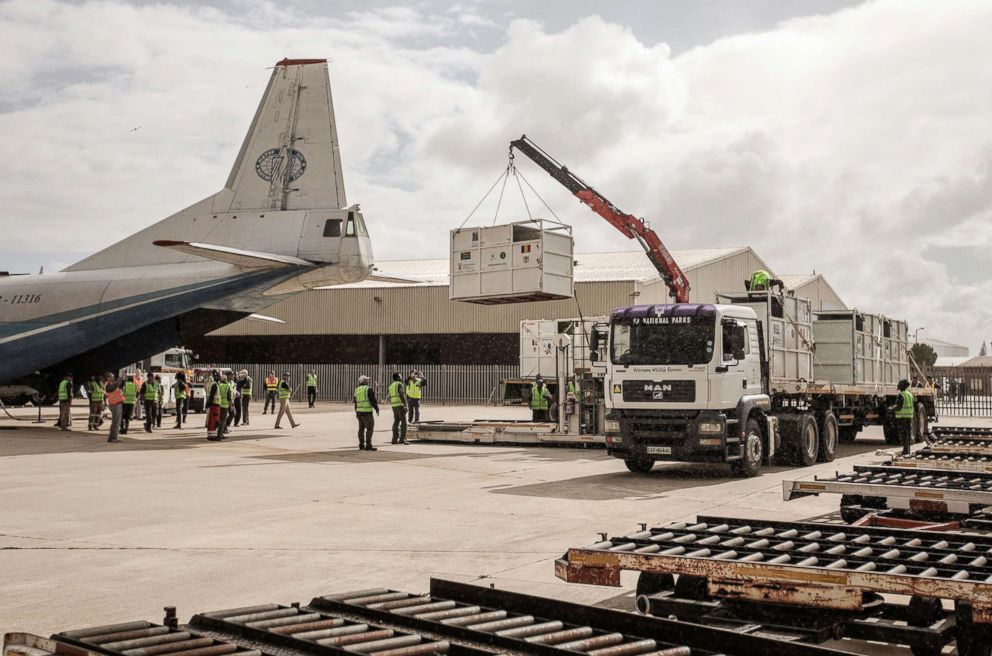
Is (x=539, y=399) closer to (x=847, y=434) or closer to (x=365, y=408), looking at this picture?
(x=365, y=408)

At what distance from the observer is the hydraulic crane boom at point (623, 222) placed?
26859mm

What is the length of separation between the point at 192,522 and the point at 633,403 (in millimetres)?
8151

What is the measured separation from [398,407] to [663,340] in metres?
9.30

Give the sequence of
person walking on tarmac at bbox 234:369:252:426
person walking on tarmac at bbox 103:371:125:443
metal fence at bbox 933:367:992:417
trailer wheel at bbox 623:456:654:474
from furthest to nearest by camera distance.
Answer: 1. metal fence at bbox 933:367:992:417
2. person walking on tarmac at bbox 234:369:252:426
3. person walking on tarmac at bbox 103:371:125:443
4. trailer wheel at bbox 623:456:654:474

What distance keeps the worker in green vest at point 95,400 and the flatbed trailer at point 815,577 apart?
25.6 m

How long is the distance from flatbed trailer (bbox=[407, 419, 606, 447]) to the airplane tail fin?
16.8 ft

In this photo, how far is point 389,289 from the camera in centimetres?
5700

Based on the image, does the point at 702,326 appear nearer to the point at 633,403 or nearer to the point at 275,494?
the point at 633,403

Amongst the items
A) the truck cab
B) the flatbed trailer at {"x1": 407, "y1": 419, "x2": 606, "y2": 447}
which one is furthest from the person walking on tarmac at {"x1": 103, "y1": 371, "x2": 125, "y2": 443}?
the truck cab

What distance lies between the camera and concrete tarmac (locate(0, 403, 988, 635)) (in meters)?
8.09

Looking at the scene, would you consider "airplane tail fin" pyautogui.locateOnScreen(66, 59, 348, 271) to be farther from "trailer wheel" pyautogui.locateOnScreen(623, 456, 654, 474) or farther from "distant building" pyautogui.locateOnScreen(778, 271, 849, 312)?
"distant building" pyautogui.locateOnScreen(778, 271, 849, 312)

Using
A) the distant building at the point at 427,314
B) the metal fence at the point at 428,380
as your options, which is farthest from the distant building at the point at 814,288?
the metal fence at the point at 428,380

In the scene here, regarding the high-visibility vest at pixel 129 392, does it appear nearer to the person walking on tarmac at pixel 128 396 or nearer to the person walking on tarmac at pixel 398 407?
the person walking on tarmac at pixel 128 396

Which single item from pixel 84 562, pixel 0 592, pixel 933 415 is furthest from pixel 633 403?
pixel 933 415
